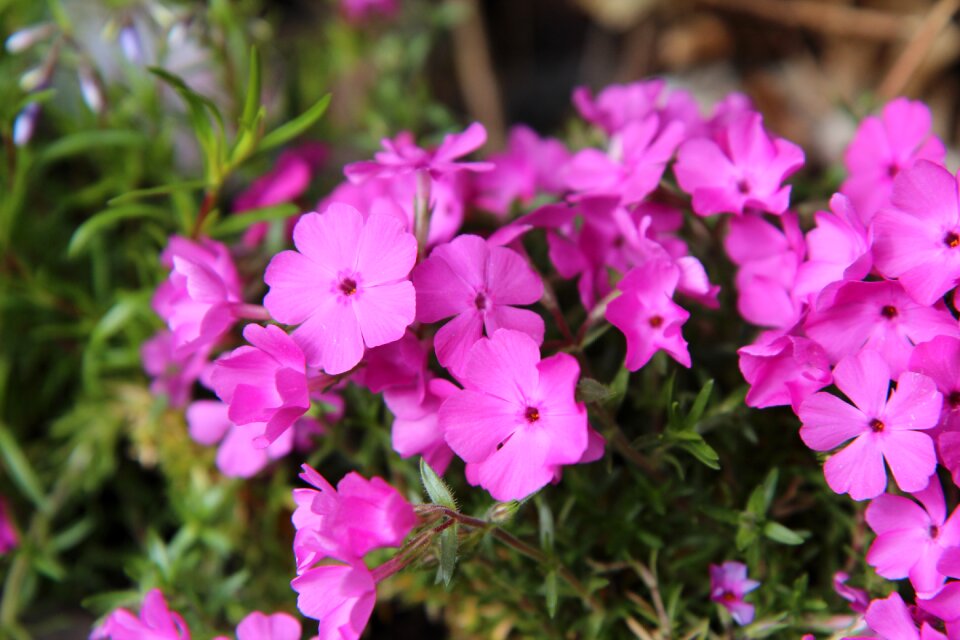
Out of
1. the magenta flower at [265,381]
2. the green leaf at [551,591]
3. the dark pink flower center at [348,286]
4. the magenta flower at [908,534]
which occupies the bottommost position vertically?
the green leaf at [551,591]

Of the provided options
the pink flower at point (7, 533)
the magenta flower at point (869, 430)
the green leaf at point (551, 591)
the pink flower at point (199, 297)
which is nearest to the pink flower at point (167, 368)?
the pink flower at point (199, 297)

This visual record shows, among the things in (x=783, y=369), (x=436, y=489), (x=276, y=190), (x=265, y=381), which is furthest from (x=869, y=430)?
(x=276, y=190)

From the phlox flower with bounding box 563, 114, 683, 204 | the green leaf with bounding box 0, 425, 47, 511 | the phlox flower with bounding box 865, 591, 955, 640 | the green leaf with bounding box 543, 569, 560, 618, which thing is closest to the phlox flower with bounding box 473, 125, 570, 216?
the phlox flower with bounding box 563, 114, 683, 204

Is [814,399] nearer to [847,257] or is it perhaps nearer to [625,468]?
[847,257]

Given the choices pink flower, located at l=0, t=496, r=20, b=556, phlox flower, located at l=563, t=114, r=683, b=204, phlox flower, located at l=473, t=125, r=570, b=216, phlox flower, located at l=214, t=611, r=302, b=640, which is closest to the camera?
phlox flower, located at l=214, t=611, r=302, b=640

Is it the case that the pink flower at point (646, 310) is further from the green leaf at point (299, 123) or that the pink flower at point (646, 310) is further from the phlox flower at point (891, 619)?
the green leaf at point (299, 123)

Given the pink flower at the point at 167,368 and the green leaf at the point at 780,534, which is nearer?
the green leaf at the point at 780,534

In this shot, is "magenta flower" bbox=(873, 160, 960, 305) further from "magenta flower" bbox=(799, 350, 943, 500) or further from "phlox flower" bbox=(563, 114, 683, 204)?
"phlox flower" bbox=(563, 114, 683, 204)
